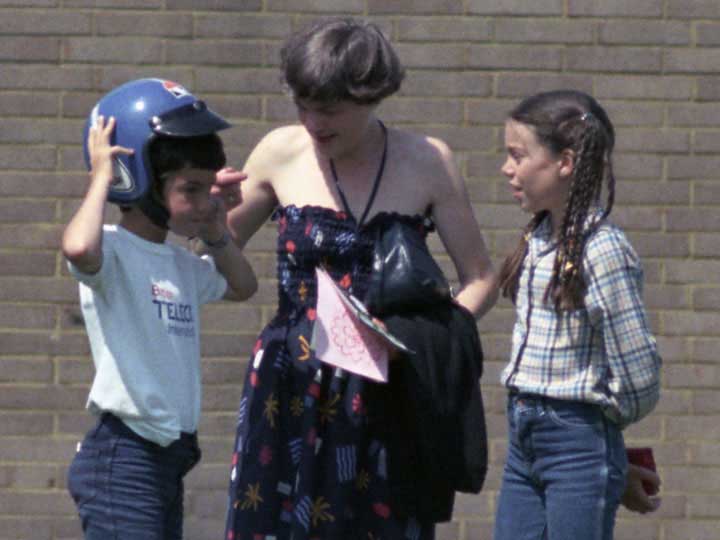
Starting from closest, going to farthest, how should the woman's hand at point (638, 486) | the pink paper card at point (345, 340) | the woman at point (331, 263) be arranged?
the pink paper card at point (345, 340), the woman at point (331, 263), the woman's hand at point (638, 486)

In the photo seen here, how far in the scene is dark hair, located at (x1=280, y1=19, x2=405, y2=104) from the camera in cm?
404

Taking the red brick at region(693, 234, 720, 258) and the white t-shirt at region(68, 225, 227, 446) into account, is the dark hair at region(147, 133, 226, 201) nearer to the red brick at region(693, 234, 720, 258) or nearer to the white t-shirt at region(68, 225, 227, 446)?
the white t-shirt at region(68, 225, 227, 446)

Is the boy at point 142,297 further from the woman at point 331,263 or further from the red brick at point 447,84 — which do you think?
the red brick at point 447,84

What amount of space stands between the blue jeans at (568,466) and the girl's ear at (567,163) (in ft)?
1.85

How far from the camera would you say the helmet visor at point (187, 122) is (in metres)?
4.20

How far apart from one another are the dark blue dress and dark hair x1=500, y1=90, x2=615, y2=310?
0.37 m

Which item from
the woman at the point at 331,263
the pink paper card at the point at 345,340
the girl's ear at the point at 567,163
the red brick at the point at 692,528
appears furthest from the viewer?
the red brick at the point at 692,528

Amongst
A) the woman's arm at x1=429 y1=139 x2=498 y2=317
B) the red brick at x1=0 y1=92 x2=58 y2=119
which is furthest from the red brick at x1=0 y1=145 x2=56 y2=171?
the woman's arm at x1=429 y1=139 x2=498 y2=317

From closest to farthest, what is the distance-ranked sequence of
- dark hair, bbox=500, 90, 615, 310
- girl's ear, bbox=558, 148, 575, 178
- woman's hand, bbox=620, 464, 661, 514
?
dark hair, bbox=500, 90, 615, 310
girl's ear, bbox=558, 148, 575, 178
woman's hand, bbox=620, 464, 661, 514

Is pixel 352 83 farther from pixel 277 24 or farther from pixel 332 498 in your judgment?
pixel 277 24

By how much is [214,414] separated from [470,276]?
2622 mm

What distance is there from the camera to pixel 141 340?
4.11 m

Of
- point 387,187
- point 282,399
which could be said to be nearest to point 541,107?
point 387,187

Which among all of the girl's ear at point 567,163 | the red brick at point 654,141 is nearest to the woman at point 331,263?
the girl's ear at point 567,163
